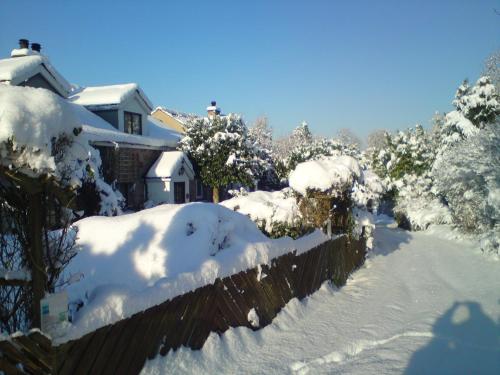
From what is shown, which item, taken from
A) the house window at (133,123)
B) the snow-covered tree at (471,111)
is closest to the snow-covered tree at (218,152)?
the house window at (133,123)

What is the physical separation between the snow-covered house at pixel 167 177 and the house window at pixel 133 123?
1983mm

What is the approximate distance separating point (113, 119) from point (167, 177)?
418 centimetres

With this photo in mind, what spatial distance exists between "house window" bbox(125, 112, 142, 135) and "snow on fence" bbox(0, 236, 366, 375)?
612 inches

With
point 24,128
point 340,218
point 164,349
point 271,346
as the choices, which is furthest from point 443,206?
point 24,128

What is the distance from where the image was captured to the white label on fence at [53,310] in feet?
9.27

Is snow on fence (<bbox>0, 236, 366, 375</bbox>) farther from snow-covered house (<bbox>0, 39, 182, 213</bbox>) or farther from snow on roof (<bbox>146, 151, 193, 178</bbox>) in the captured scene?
snow on roof (<bbox>146, 151, 193, 178</bbox>)

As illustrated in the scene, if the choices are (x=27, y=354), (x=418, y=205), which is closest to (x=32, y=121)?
(x=27, y=354)

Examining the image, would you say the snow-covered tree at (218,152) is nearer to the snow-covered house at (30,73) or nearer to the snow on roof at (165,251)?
the snow-covered house at (30,73)

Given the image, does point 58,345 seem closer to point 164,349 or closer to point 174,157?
point 164,349

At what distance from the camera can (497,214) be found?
38.9ft

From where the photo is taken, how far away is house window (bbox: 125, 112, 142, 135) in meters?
20.4

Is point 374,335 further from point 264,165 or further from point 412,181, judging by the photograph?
point 412,181

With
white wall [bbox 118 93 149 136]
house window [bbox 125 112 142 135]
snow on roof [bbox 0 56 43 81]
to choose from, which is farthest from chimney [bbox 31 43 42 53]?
house window [bbox 125 112 142 135]

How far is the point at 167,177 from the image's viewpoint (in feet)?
64.1
